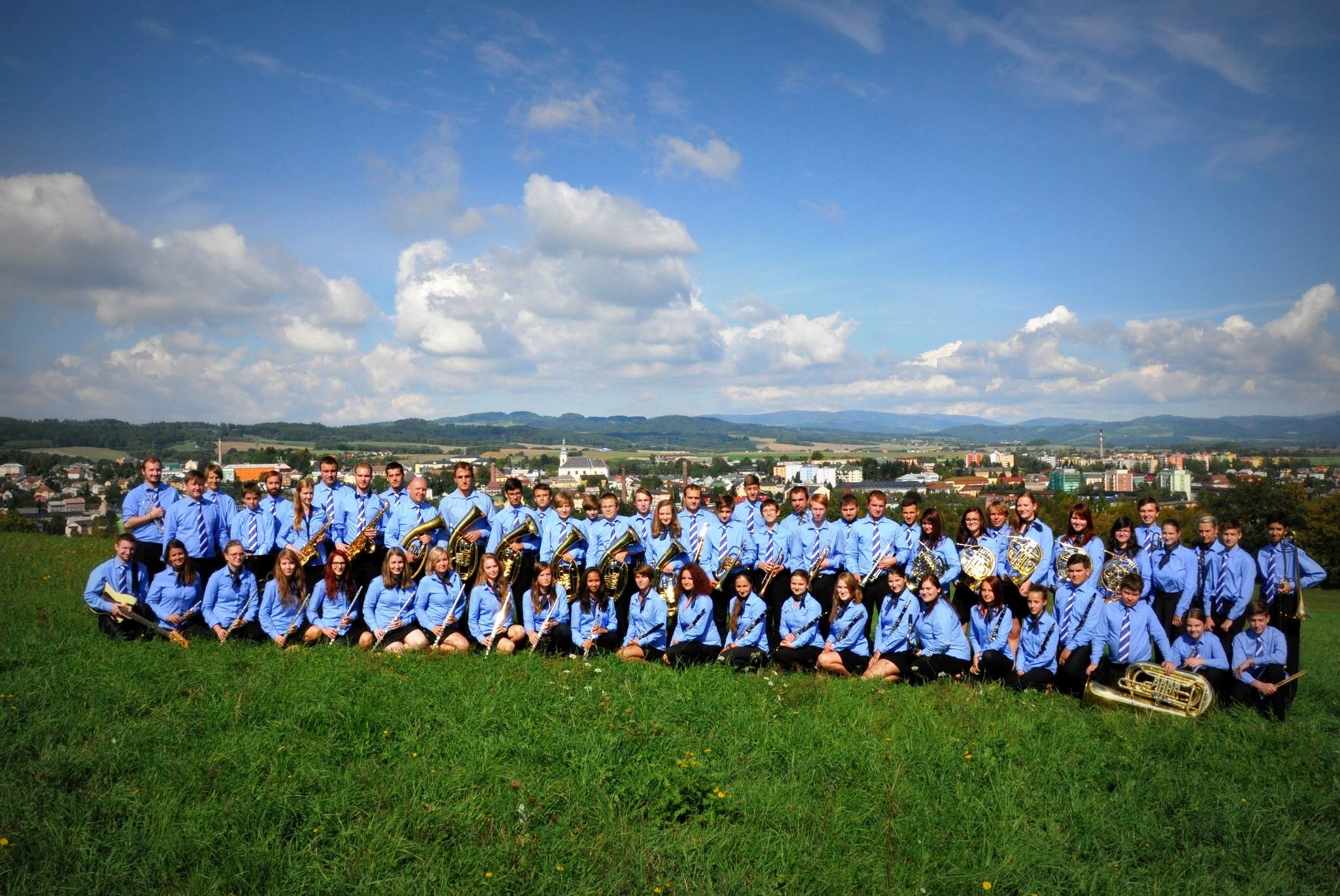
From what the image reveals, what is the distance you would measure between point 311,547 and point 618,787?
642 centimetres

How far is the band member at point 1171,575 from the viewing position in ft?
31.6

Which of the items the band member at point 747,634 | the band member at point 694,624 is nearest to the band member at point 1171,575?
the band member at point 747,634

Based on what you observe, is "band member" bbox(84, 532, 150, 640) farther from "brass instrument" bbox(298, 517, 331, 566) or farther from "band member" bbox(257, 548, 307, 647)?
"brass instrument" bbox(298, 517, 331, 566)

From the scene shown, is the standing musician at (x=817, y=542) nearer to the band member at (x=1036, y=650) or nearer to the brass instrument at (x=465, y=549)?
the band member at (x=1036, y=650)

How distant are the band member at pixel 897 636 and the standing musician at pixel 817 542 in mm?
1332

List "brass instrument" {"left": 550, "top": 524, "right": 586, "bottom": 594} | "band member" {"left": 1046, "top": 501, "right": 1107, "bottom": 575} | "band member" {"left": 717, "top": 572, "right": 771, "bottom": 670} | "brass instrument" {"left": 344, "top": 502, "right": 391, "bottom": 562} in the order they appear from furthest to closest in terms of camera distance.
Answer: "brass instrument" {"left": 344, "top": 502, "right": 391, "bottom": 562}
"brass instrument" {"left": 550, "top": 524, "right": 586, "bottom": 594}
"band member" {"left": 1046, "top": 501, "right": 1107, "bottom": 575}
"band member" {"left": 717, "top": 572, "right": 771, "bottom": 670}

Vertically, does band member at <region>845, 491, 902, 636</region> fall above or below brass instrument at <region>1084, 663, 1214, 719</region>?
above

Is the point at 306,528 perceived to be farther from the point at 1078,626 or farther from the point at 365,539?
the point at 1078,626

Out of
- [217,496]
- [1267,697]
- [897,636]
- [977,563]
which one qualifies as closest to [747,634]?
[897,636]

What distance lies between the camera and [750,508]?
11.9 metres

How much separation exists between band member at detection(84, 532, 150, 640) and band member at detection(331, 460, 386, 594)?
239 centimetres

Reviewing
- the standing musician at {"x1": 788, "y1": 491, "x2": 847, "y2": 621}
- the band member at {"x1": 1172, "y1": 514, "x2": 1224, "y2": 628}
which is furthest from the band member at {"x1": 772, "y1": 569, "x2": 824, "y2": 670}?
the band member at {"x1": 1172, "y1": 514, "x2": 1224, "y2": 628}

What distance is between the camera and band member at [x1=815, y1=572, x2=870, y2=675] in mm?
9617

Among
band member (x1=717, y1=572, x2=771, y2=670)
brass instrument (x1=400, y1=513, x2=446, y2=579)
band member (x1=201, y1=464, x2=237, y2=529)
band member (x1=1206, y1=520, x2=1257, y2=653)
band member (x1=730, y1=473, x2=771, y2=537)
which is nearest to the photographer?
band member (x1=1206, y1=520, x2=1257, y2=653)
